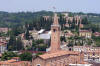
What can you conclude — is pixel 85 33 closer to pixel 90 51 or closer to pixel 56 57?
pixel 90 51

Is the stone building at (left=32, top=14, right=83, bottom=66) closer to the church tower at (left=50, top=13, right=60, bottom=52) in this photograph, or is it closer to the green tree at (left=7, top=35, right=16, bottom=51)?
the church tower at (left=50, top=13, right=60, bottom=52)

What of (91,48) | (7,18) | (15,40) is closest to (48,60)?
(91,48)

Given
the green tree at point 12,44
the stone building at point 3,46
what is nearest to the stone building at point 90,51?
the green tree at point 12,44

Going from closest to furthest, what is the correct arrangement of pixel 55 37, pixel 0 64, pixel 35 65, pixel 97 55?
pixel 35 65 < pixel 0 64 < pixel 55 37 < pixel 97 55

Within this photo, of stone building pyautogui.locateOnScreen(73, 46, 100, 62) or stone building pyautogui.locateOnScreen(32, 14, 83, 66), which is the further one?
stone building pyautogui.locateOnScreen(73, 46, 100, 62)

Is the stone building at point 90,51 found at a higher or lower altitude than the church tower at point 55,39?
lower

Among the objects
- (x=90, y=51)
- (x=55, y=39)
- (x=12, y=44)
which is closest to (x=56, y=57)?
(x=55, y=39)

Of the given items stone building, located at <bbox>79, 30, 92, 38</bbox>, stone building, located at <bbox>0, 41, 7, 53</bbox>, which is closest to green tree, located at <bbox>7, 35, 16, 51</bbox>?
stone building, located at <bbox>0, 41, 7, 53</bbox>

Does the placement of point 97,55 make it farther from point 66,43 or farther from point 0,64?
point 0,64

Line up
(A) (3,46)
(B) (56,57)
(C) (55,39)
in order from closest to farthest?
(B) (56,57), (C) (55,39), (A) (3,46)

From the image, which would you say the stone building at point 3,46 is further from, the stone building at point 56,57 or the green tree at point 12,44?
the stone building at point 56,57

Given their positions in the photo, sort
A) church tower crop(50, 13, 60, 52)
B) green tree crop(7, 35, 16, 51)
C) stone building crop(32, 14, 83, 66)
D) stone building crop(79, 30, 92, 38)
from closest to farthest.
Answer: stone building crop(32, 14, 83, 66) < church tower crop(50, 13, 60, 52) < green tree crop(7, 35, 16, 51) < stone building crop(79, 30, 92, 38)
